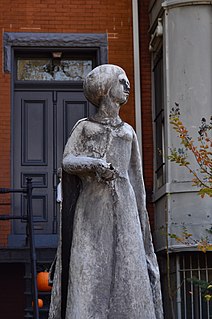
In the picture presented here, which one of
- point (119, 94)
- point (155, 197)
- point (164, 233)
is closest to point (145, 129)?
point (155, 197)

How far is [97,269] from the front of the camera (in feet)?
15.8

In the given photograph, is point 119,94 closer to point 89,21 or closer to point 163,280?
point 163,280

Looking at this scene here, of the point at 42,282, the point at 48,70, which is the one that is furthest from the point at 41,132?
the point at 42,282

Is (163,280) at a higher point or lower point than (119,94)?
lower

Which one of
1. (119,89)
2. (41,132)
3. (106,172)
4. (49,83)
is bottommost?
(106,172)

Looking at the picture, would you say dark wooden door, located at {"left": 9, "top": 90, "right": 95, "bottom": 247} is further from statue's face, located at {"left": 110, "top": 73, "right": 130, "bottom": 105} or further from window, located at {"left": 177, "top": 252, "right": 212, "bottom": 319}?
statue's face, located at {"left": 110, "top": 73, "right": 130, "bottom": 105}

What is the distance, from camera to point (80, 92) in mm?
15273

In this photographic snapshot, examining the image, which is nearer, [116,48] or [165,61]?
[165,61]

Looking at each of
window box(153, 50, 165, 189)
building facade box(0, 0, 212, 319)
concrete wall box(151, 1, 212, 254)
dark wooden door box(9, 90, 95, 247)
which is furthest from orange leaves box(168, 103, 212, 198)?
dark wooden door box(9, 90, 95, 247)

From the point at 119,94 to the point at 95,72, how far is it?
0.18 metres

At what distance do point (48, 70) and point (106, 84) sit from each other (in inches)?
407

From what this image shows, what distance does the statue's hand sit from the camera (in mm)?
4766

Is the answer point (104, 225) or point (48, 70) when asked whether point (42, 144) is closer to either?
point (48, 70)

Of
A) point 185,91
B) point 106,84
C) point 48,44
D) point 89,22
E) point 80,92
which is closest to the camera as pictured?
point 106,84
